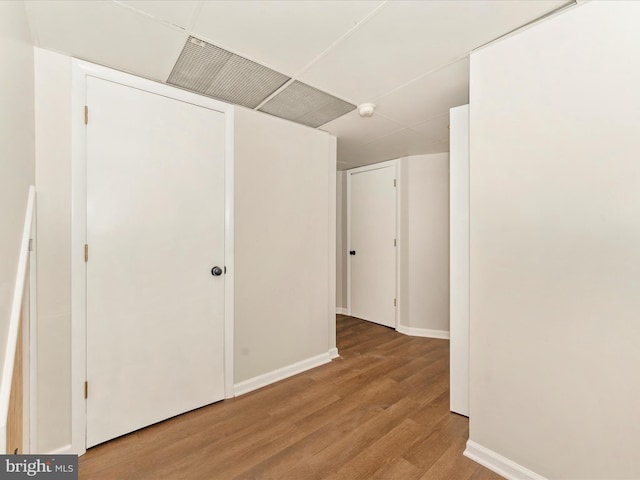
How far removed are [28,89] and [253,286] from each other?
1775 millimetres

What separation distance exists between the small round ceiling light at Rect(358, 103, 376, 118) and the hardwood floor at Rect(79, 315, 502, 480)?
235cm

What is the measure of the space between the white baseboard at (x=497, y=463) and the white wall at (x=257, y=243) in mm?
1525

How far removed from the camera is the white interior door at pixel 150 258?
1697 mm

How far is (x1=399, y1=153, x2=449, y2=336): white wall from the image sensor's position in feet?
11.8

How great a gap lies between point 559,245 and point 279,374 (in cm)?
228

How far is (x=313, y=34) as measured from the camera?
57.4 inches

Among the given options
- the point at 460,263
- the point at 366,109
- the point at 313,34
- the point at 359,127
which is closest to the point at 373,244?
the point at 359,127

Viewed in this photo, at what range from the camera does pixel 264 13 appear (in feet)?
4.35

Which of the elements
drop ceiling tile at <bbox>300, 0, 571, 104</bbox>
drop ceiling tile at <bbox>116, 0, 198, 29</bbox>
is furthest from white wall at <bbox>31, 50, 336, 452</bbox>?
drop ceiling tile at <bbox>300, 0, 571, 104</bbox>

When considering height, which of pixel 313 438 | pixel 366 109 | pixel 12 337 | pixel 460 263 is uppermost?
pixel 366 109

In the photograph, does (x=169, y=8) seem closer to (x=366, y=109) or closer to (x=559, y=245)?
(x=366, y=109)

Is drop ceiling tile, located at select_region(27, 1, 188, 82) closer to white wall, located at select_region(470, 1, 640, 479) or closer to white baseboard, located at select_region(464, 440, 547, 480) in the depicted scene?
white wall, located at select_region(470, 1, 640, 479)

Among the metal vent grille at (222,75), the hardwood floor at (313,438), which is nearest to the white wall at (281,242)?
the metal vent grille at (222,75)

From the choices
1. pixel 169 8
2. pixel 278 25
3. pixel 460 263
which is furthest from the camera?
pixel 460 263
